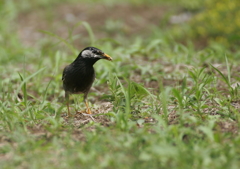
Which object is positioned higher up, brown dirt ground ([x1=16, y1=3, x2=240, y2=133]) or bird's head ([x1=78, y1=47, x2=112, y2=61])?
brown dirt ground ([x1=16, y1=3, x2=240, y2=133])

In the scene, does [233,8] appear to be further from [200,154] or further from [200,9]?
[200,154]

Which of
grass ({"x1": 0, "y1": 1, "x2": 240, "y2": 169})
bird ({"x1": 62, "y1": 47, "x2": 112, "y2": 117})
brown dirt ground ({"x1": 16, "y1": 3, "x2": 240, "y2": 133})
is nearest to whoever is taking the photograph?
grass ({"x1": 0, "y1": 1, "x2": 240, "y2": 169})

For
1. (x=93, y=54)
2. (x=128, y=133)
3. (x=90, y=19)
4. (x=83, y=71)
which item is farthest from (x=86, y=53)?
(x=90, y=19)

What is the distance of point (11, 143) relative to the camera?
11.0ft

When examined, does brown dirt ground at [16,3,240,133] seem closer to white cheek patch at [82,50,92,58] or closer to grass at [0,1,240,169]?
white cheek patch at [82,50,92,58]

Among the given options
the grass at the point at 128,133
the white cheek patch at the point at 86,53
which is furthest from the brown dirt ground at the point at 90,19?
the grass at the point at 128,133

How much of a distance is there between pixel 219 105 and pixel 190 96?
36 centimetres

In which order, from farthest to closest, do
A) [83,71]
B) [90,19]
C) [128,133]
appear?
1. [90,19]
2. [83,71]
3. [128,133]

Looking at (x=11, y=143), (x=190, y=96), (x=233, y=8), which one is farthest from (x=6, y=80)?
(x=233, y=8)

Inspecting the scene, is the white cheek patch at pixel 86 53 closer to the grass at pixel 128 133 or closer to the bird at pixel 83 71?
the bird at pixel 83 71

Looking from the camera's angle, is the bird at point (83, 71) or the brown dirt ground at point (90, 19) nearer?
the bird at point (83, 71)

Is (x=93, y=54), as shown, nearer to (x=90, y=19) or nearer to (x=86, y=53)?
(x=86, y=53)

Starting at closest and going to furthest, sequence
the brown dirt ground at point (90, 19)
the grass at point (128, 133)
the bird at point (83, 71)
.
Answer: the grass at point (128, 133)
the bird at point (83, 71)
the brown dirt ground at point (90, 19)

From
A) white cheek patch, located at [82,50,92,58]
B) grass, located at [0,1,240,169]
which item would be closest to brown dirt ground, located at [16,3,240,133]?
white cheek patch, located at [82,50,92,58]
